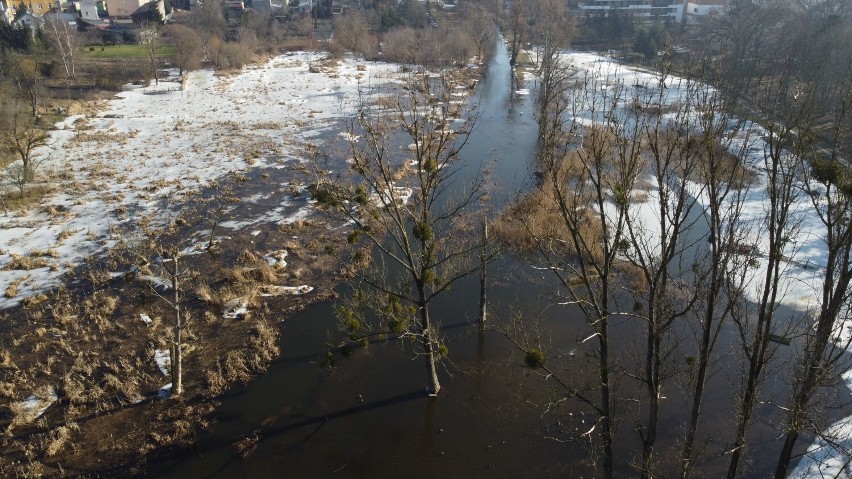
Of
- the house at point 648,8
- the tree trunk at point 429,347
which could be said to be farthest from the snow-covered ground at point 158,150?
the house at point 648,8

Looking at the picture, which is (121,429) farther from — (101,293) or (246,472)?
(101,293)

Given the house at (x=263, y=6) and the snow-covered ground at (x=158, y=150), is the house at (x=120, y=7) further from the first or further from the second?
the snow-covered ground at (x=158, y=150)

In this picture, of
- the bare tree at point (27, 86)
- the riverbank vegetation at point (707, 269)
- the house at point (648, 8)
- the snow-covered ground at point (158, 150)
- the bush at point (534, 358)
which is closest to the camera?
the riverbank vegetation at point (707, 269)

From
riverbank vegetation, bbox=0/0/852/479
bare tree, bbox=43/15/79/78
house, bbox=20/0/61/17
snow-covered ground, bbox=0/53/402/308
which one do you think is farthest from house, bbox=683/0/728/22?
house, bbox=20/0/61/17

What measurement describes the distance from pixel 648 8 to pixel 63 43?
71.9 m

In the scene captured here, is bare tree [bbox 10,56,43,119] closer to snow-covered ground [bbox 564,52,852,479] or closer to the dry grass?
the dry grass

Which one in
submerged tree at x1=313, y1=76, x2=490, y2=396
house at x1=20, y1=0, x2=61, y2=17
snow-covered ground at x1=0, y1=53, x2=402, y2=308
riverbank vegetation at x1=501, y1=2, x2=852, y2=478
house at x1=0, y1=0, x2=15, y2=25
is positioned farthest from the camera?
house at x1=20, y1=0, x2=61, y2=17

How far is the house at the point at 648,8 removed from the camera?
75375mm

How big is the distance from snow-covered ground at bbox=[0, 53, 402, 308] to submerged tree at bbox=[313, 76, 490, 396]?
4720 millimetres

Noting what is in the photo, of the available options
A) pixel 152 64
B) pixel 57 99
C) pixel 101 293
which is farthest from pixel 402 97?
pixel 101 293

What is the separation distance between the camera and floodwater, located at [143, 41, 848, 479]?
12297mm

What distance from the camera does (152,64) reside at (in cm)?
4653

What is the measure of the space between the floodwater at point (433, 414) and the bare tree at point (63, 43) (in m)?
Result: 41.0

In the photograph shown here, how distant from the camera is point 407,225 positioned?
22.7 meters
